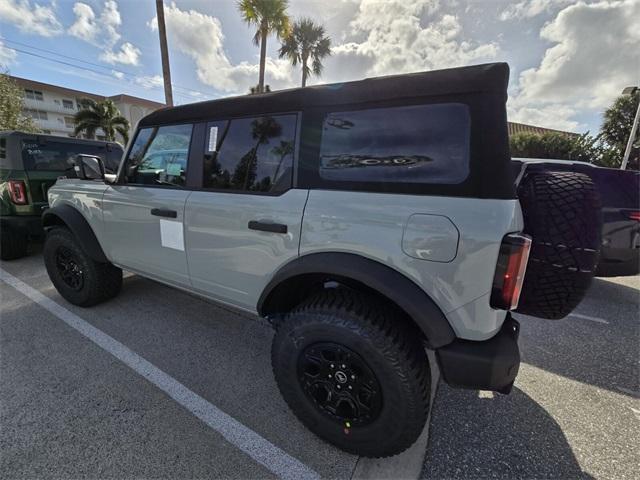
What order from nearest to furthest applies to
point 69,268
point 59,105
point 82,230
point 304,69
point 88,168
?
point 88,168, point 82,230, point 69,268, point 304,69, point 59,105

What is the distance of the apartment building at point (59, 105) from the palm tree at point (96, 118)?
1564 centimetres

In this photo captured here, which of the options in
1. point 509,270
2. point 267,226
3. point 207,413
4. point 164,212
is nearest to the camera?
point 509,270

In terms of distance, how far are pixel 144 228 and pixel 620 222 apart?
5.16m

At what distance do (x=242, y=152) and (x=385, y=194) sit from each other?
1.05 metres

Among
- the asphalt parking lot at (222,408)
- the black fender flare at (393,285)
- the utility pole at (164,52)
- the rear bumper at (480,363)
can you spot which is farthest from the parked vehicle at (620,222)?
the utility pole at (164,52)

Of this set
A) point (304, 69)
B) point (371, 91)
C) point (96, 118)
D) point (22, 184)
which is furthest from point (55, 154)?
point (96, 118)

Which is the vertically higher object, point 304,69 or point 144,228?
point 304,69

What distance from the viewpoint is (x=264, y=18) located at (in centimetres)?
1248

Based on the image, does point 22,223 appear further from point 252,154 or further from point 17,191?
point 252,154

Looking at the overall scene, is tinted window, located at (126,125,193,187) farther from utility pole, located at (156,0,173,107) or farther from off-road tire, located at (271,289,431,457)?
utility pole, located at (156,0,173,107)

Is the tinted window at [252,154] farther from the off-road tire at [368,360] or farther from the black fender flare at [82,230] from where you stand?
the black fender flare at [82,230]

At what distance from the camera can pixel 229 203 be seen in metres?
1.97

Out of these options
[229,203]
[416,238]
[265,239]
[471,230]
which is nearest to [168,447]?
[265,239]

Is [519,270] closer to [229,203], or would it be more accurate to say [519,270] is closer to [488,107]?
[488,107]
